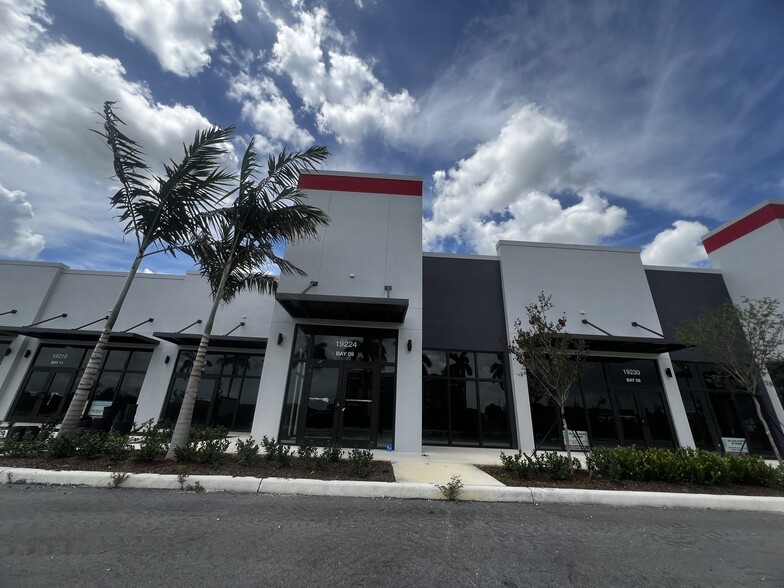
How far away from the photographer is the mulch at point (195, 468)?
5.13 meters

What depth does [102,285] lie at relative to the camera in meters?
14.2

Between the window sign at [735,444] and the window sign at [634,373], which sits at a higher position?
the window sign at [634,373]

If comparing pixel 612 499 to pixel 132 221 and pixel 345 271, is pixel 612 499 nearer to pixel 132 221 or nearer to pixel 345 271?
pixel 345 271

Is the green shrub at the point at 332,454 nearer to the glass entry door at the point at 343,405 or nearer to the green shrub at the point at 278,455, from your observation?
the green shrub at the point at 278,455

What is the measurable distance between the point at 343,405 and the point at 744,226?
57.4 feet

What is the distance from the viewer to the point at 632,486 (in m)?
5.65

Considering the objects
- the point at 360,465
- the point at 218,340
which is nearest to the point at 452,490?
the point at 360,465

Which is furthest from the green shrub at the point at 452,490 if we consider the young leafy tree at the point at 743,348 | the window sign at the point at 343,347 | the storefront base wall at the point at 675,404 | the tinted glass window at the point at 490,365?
the storefront base wall at the point at 675,404

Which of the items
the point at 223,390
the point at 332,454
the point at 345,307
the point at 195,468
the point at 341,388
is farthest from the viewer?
the point at 223,390

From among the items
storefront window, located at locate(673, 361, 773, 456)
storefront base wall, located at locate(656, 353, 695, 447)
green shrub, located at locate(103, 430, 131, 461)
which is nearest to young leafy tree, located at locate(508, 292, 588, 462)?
storefront base wall, located at locate(656, 353, 695, 447)

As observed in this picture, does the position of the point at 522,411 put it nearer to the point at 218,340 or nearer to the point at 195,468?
the point at 195,468

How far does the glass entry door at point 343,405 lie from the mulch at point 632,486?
3948 mm

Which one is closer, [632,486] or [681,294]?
[632,486]

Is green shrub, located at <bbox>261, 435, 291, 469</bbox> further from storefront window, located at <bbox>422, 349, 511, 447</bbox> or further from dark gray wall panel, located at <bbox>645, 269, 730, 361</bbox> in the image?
dark gray wall panel, located at <bbox>645, 269, 730, 361</bbox>
